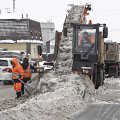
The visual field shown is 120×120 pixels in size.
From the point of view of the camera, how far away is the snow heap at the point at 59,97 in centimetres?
874

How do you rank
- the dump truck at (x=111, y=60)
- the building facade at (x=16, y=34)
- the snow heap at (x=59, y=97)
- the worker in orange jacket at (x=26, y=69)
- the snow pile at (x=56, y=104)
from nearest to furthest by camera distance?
the snow pile at (x=56, y=104)
the snow heap at (x=59, y=97)
the worker in orange jacket at (x=26, y=69)
the dump truck at (x=111, y=60)
the building facade at (x=16, y=34)

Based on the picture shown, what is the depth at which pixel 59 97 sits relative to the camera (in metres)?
11.1

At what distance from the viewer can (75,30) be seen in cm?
1680

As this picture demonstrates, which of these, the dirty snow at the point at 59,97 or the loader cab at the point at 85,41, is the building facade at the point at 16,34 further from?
the loader cab at the point at 85,41

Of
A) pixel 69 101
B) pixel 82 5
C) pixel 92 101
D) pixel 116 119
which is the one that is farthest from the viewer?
pixel 82 5

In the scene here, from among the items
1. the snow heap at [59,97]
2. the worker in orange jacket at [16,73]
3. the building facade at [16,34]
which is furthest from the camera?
the building facade at [16,34]

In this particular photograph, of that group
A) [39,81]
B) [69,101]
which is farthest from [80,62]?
[69,101]

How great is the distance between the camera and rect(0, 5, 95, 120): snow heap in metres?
8.74

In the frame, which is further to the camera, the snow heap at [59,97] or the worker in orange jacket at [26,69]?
the worker in orange jacket at [26,69]

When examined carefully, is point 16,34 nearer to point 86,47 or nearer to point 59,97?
point 86,47

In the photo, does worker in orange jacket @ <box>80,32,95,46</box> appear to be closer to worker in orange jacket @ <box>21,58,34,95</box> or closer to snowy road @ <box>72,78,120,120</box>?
worker in orange jacket @ <box>21,58,34,95</box>

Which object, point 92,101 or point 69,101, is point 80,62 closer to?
point 92,101

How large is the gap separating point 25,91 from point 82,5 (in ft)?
30.0

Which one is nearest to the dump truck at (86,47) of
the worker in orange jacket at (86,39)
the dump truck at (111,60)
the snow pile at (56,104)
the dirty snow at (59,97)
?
the worker in orange jacket at (86,39)
